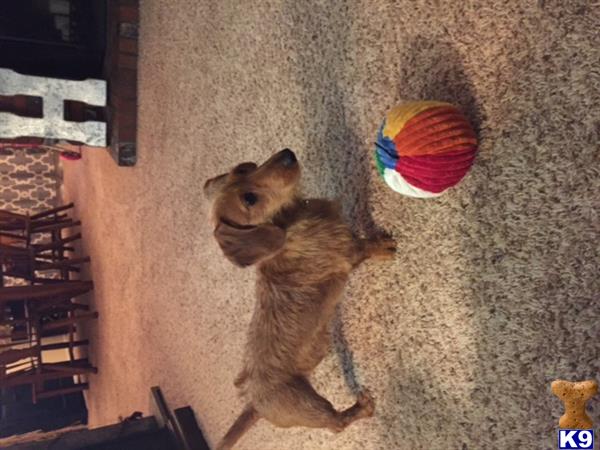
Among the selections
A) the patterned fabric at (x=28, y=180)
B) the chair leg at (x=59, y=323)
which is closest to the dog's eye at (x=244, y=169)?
the chair leg at (x=59, y=323)

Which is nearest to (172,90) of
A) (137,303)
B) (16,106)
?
(16,106)

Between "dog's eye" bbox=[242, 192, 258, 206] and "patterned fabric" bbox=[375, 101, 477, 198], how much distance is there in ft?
1.08

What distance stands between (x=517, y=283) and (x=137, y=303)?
2.75 meters

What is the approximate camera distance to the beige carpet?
3.07 ft

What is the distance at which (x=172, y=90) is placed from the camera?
2.62 metres

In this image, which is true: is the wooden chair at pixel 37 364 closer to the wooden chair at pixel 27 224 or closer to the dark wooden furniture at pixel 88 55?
the wooden chair at pixel 27 224

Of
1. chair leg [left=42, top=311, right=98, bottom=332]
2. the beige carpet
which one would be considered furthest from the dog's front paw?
chair leg [left=42, top=311, right=98, bottom=332]

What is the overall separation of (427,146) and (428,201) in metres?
0.27

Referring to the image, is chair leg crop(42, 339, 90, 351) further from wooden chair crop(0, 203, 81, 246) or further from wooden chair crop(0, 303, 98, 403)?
wooden chair crop(0, 203, 81, 246)

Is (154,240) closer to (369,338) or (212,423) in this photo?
(212,423)

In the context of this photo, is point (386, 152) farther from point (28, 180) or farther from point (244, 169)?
point (28, 180)

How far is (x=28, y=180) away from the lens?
5.41 meters

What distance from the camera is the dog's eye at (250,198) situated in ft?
4.00

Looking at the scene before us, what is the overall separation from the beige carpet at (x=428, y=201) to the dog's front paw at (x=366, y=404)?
2 centimetres
